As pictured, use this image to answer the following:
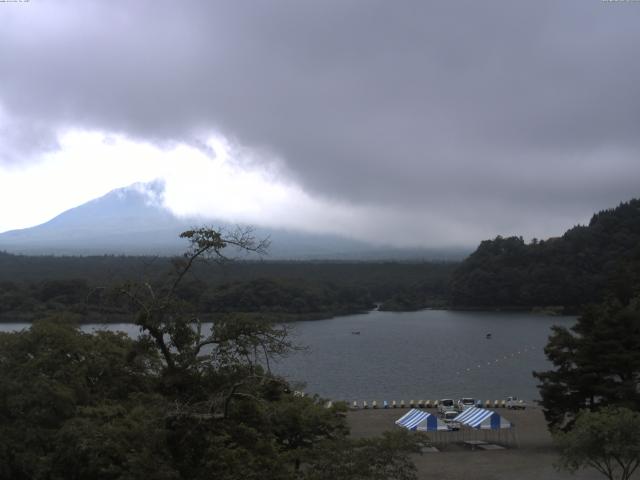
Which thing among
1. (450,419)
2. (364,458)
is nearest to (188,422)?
(364,458)

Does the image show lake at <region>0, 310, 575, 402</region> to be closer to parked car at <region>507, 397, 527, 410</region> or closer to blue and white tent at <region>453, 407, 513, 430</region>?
parked car at <region>507, 397, 527, 410</region>

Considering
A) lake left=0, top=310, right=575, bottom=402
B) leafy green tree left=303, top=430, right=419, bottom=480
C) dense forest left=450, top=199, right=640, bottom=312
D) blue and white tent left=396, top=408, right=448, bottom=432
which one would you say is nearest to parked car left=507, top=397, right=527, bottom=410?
lake left=0, top=310, right=575, bottom=402

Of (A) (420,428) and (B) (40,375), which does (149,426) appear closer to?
(B) (40,375)

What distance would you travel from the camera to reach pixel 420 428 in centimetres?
1430

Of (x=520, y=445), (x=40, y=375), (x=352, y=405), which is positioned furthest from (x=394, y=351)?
(x=40, y=375)

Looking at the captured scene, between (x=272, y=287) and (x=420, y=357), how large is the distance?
19.3 m

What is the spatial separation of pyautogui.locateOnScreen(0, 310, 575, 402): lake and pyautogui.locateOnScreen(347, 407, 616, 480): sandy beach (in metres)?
3.35

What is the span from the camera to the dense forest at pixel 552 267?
171ft

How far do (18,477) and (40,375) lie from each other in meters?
1.12

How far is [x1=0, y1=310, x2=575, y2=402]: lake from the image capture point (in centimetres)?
2344

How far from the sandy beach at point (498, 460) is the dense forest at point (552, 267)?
37.9 metres

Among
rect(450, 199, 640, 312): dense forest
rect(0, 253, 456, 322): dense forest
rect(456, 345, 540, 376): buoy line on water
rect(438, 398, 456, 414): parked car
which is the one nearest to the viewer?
rect(438, 398, 456, 414): parked car

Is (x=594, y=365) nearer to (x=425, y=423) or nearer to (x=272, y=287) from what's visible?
(x=425, y=423)

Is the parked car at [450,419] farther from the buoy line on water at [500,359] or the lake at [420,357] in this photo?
the buoy line on water at [500,359]
